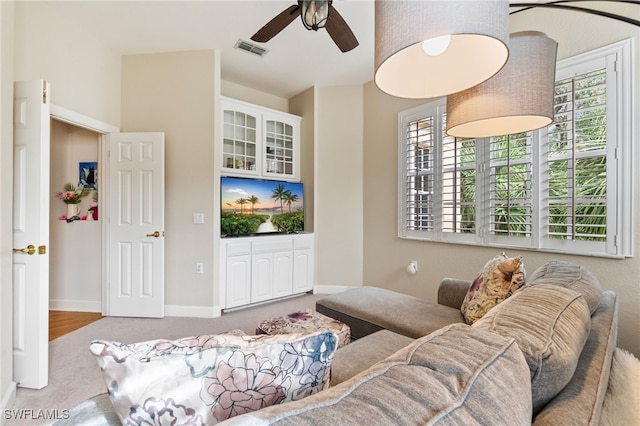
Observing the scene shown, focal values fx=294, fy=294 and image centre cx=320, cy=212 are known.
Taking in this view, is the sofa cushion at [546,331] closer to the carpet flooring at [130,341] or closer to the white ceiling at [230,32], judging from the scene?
the carpet flooring at [130,341]

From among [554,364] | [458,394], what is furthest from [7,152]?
[554,364]

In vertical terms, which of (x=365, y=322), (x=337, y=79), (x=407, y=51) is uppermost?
(x=337, y=79)

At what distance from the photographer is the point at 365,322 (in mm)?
2105

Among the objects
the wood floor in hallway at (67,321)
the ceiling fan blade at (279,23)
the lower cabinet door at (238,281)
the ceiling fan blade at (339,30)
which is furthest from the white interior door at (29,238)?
the ceiling fan blade at (339,30)

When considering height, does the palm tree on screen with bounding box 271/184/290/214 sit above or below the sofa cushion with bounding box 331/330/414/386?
above

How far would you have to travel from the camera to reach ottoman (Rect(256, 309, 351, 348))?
1.86 meters

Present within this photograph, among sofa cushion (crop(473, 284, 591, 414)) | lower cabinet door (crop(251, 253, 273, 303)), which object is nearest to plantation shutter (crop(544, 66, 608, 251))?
sofa cushion (crop(473, 284, 591, 414))

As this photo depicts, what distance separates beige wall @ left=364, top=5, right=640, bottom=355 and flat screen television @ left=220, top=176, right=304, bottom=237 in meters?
1.04

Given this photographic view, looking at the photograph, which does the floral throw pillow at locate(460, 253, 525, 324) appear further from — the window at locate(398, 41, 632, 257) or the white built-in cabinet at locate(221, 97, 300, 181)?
the white built-in cabinet at locate(221, 97, 300, 181)

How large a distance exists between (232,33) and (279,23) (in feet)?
3.34

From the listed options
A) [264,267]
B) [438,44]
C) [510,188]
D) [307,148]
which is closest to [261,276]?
[264,267]

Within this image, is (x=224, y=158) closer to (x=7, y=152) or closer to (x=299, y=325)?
(x=7, y=152)

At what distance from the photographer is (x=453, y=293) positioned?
2355mm

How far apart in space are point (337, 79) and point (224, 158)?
75.0 inches
